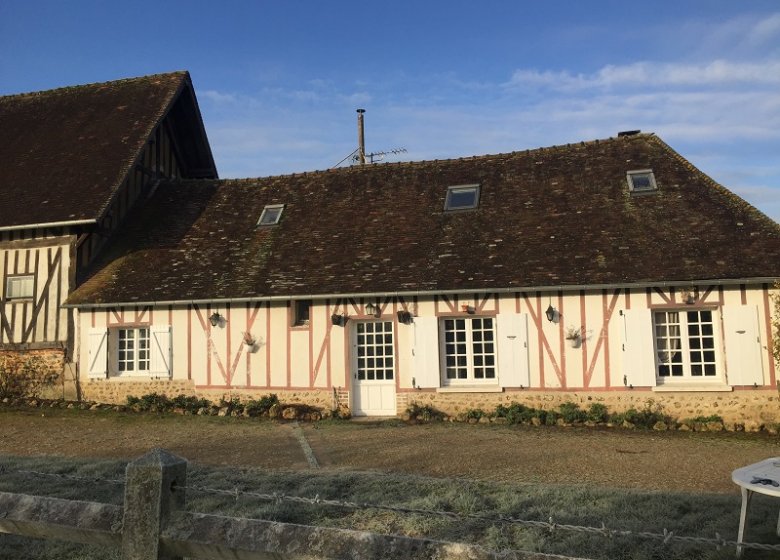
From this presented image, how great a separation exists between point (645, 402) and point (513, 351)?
215cm

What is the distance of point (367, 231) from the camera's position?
1254 cm

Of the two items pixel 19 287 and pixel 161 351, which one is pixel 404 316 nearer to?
pixel 161 351

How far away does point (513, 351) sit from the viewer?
10.4 m

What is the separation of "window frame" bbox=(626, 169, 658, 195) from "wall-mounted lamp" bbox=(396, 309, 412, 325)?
16.2 feet

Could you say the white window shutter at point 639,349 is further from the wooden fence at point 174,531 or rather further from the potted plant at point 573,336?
the wooden fence at point 174,531

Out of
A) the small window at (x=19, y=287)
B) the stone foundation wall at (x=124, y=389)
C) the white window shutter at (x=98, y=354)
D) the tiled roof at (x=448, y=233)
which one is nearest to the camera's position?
the tiled roof at (x=448, y=233)

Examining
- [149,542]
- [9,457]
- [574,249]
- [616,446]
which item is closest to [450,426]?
[616,446]

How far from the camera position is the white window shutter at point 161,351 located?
39.1 feet

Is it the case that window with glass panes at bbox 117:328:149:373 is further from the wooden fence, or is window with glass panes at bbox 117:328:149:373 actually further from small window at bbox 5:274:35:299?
the wooden fence

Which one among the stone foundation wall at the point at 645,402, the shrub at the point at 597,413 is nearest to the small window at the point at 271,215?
the stone foundation wall at the point at 645,402

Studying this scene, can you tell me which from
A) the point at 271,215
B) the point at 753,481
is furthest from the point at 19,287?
the point at 753,481

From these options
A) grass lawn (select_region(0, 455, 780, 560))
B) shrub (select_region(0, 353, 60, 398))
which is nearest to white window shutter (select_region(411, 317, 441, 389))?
grass lawn (select_region(0, 455, 780, 560))

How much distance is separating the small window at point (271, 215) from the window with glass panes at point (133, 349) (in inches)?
129

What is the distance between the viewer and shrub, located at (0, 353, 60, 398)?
12672 millimetres
